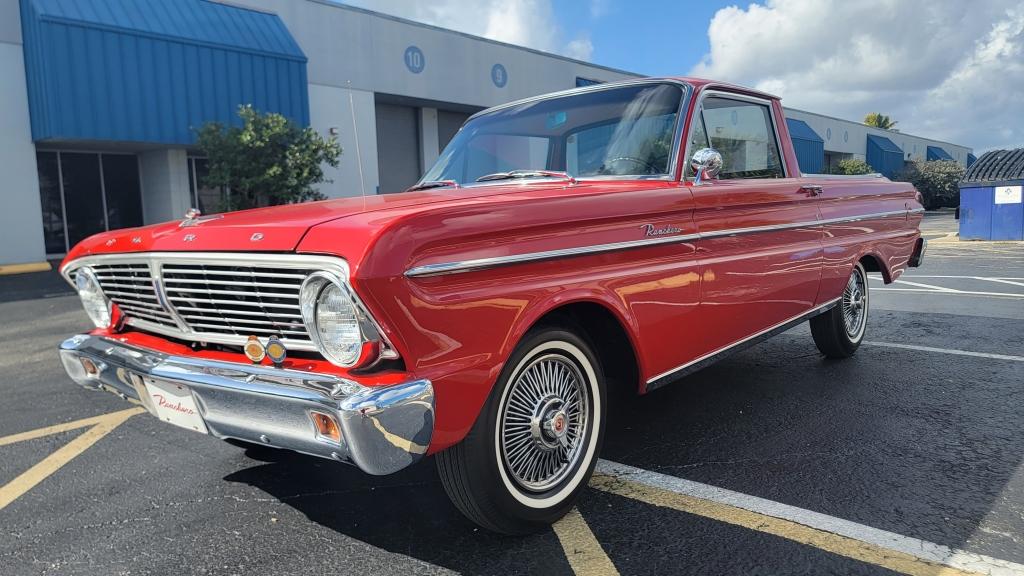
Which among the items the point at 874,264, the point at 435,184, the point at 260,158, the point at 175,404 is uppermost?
the point at 260,158

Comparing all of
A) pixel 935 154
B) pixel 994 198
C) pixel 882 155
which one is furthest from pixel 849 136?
pixel 994 198

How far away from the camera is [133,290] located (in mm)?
2898

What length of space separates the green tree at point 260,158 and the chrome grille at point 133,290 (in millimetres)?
13939

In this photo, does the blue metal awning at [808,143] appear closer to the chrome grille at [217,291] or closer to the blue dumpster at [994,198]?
the blue dumpster at [994,198]

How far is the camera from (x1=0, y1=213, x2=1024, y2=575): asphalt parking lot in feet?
7.83

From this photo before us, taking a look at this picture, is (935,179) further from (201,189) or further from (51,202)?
(51,202)

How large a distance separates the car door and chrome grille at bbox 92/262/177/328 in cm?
237

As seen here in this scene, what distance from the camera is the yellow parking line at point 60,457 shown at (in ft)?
10.2

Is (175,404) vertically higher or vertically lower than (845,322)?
higher

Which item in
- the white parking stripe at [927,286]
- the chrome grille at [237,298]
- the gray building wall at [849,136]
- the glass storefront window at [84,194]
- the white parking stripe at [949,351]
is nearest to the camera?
the chrome grille at [237,298]

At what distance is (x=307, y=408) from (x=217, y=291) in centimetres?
66

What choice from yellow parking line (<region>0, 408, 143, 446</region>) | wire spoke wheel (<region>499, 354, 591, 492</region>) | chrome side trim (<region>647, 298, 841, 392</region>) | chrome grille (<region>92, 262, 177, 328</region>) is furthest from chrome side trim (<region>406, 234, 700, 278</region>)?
yellow parking line (<region>0, 408, 143, 446</region>)

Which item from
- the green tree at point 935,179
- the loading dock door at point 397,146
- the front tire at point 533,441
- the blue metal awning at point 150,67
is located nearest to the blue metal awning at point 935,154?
the green tree at point 935,179

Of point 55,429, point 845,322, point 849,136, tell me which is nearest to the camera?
point 55,429
